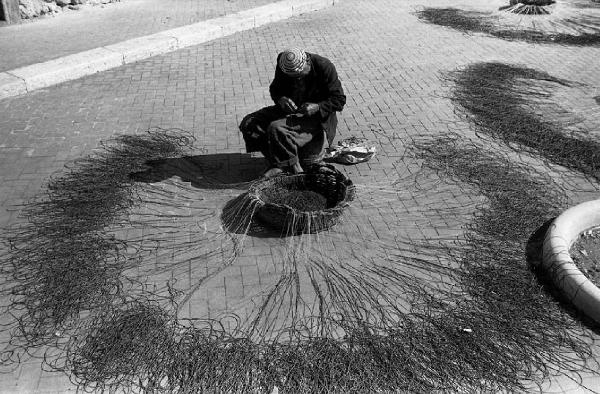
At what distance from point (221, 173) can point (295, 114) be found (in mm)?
1076

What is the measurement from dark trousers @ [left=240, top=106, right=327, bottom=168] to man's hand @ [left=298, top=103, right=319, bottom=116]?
0.10m

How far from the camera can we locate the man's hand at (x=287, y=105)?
5.37m

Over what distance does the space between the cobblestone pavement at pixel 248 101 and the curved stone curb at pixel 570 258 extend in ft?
2.22

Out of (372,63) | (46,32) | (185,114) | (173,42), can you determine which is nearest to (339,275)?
(185,114)

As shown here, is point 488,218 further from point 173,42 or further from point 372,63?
point 173,42

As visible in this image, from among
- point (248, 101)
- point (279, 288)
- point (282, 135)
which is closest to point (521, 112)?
point (248, 101)

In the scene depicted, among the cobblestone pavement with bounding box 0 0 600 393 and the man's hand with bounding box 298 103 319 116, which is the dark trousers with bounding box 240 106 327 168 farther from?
the cobblestone pavement with bounding box 0 0 600 393

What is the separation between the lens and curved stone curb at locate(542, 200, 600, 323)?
4.05m

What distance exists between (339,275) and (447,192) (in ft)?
5.81

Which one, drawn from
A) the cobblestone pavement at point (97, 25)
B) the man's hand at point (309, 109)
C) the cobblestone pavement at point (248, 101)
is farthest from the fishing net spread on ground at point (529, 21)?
the man's hand at point (309, 109)

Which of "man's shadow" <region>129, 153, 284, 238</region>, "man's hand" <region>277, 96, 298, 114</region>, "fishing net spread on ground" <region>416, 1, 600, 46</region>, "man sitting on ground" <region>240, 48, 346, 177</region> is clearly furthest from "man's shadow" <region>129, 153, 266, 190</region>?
"fishing net spread on ground" <region>416, 1, 600, 46</region>

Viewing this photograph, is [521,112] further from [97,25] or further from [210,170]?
[97,25]

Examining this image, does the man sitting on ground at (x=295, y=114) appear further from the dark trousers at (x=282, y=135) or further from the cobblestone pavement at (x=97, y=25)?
the cobblestone pavement at (x=97, y=25)

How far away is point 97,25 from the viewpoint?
10969 millimetres
